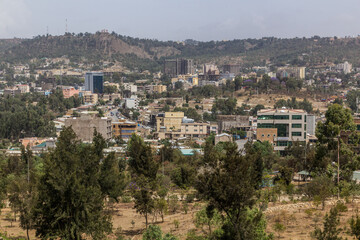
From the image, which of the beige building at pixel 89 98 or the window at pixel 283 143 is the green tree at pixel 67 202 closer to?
the window at pixel 283 143

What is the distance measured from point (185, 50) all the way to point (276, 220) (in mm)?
131581

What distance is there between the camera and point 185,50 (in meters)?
140

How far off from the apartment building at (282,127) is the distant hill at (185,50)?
7213 cm

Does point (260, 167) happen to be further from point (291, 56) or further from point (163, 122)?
point (291, 56)

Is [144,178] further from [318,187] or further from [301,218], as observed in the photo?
[318,187]

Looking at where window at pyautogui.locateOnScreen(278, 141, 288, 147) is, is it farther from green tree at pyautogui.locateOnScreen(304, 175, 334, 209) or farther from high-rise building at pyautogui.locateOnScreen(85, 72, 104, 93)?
high-rise building at pyautogui.locateOnScreen(85, 72, 104, 93)

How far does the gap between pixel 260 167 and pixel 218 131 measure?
82.6 ft

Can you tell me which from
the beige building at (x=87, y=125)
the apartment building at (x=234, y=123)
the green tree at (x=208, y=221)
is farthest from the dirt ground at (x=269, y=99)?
the green tree at (x=208, y=221)

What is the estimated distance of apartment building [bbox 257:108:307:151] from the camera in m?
27.1

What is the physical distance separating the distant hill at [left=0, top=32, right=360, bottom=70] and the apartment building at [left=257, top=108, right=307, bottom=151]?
72128 millimetres

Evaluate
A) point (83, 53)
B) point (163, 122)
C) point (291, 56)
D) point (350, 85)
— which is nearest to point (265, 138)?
point (163, 122)

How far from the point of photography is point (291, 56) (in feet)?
363

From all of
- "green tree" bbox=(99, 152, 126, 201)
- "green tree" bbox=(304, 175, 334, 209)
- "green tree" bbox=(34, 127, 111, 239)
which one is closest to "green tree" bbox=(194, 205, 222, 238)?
"green tree" bbox=(34, 127, 111, 239)

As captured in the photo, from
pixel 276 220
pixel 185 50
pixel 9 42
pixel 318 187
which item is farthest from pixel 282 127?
pixel 9 42
